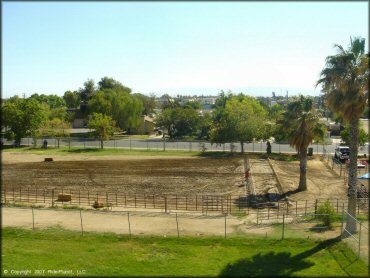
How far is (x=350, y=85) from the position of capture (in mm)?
22812

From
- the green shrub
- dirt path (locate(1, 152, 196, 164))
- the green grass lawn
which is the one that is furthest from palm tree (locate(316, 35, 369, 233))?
dirt path (locate(1, 152, 196, 164))

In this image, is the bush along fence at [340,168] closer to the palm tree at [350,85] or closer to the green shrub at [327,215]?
the green shrub at [327,215]

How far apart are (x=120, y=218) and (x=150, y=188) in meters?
10.3

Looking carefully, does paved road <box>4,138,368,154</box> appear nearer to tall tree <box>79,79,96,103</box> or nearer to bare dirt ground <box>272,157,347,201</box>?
bare dirt ground <box>272,157,347,201</box>

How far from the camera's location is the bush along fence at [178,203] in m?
30.1

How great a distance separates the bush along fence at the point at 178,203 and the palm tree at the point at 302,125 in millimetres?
5316

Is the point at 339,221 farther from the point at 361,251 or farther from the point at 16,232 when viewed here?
the point at 16,232

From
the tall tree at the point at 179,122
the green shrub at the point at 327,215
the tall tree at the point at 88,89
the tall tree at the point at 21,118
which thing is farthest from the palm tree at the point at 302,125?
the tall tree at the point at 88,89

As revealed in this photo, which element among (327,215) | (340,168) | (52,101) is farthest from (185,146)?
(52,101)

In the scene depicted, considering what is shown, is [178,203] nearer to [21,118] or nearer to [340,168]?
[340,168]

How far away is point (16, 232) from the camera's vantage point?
A: 83.3 ft

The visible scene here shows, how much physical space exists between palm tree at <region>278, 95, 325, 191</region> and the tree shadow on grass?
50.7 ft

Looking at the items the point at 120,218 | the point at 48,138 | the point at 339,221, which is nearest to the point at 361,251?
the point at 339,221

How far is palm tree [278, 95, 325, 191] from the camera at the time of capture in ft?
117
